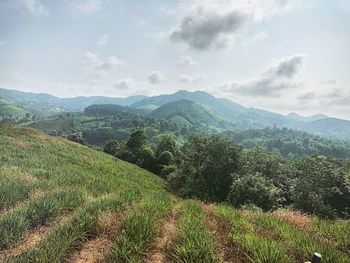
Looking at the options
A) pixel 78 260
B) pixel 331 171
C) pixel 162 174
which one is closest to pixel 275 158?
pixel 331 171

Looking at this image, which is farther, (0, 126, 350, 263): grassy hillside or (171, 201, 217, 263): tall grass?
(0, 126, 350, 263): grassy hillside

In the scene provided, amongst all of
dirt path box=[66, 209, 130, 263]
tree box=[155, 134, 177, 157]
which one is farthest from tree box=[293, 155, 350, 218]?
tree box=[155, 134, 177, 157]

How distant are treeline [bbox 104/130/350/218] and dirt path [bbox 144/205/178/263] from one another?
12.0 m

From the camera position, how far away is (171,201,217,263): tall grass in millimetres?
7281

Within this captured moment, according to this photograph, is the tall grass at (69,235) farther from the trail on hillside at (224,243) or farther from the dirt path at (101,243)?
the trail on hillside at (224,243)

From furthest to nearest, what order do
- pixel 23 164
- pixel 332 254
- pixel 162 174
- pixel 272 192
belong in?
pixel 162 174 → pixel 272 192 → pixel 23 164 → pixel 332 254

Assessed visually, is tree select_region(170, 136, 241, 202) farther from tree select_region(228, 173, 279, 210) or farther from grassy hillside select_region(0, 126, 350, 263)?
grassy hillside select_region(0, 126, 350, 263)

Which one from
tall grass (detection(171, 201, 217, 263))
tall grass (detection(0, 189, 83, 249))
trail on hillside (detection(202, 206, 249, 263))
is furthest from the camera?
tall grass (detection(0, 189, 83, 249))

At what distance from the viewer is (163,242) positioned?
28.7 ft

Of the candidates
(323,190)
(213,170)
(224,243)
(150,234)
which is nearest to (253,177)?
(323,190)

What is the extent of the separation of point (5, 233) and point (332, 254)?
8.94 meters

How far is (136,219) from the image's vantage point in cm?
909

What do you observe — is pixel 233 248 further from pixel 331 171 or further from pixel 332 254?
pixel 331 171

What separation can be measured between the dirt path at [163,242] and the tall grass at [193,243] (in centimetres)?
28
